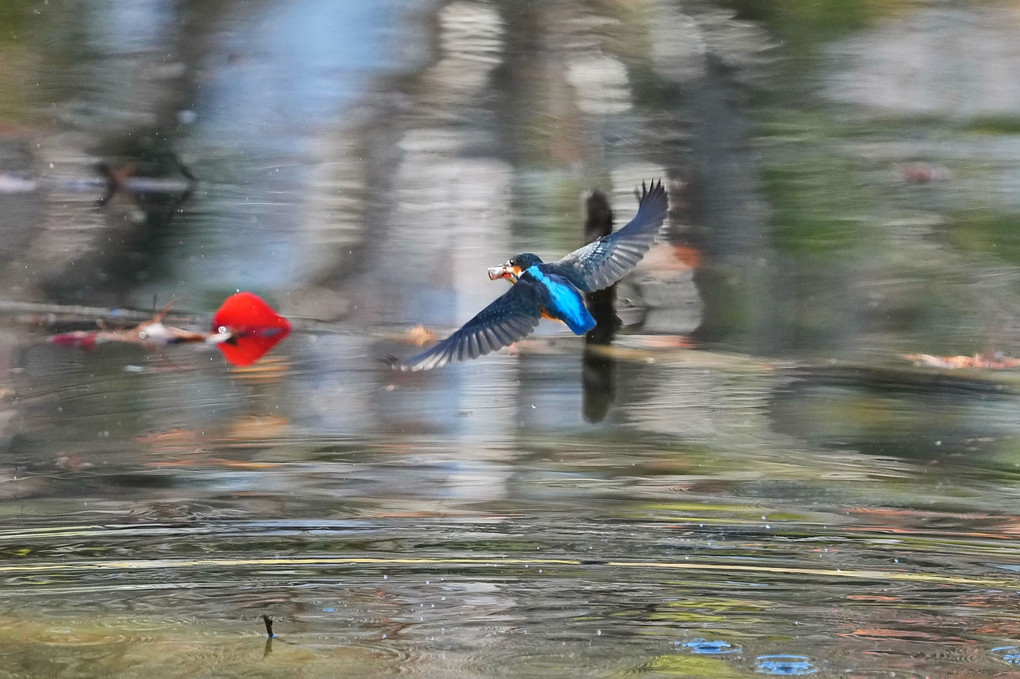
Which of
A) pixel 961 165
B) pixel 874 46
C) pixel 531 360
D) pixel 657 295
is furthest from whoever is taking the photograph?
pixel 874 46

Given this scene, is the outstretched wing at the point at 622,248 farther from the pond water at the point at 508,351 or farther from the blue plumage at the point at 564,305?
the pond water at the point at 508,351

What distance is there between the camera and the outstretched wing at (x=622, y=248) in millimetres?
3803

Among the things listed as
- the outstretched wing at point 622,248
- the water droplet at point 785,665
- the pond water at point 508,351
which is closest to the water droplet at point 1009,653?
the pond water at point 508,351

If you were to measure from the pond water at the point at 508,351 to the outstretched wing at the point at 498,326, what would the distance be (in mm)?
485

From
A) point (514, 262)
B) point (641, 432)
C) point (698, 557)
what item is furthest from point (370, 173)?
point (698, 557)

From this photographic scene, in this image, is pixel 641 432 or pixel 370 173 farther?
pixel 370 173

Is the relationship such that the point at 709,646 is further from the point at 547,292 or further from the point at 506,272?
the point at 506,272

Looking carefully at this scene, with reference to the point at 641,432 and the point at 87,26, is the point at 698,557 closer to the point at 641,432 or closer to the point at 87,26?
the point at 641,432

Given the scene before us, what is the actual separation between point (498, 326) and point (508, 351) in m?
2.01

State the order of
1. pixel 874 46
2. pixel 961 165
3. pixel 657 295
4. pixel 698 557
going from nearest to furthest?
pixel 698 557 → pixel 657 295 → pixel 961 165 → pixel 874 46

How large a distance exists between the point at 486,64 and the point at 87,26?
186 cm

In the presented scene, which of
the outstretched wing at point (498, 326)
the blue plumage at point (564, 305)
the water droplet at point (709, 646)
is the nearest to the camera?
the water droplet at point (709, 646)

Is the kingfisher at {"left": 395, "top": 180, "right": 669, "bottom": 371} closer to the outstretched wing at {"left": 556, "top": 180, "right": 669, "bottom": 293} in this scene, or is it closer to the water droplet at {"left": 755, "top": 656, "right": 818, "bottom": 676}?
the outstretched wing at {"left": 556, "top": 180, "right": 669, "bottom": 293}

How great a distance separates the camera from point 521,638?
2.86 meters
